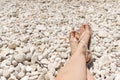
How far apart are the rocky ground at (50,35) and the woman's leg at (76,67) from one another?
0.43ft

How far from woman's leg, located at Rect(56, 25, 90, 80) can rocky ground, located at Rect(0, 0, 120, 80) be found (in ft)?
0.43

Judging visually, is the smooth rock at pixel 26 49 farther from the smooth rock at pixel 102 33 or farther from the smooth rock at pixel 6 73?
the smooth rock at pixel 102 33

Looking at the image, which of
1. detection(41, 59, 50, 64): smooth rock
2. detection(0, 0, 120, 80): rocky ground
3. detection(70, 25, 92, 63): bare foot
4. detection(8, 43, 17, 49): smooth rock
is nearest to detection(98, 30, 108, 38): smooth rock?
detection(0, 0, 120, 80): rocky ground

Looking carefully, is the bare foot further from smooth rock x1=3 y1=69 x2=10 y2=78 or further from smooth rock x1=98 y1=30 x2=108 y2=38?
smooth rock x1=3 y1=69 x2=10 y2=78

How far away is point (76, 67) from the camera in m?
2.69

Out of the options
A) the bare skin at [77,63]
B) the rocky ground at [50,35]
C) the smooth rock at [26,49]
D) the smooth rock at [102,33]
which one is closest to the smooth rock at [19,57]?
the rocky ground at [50,35]

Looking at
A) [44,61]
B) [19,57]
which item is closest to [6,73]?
[19,57]

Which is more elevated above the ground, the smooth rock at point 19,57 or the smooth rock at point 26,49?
the smooth rock at point 26,49

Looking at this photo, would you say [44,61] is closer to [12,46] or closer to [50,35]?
[12,46]

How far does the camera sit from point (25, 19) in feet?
13.3

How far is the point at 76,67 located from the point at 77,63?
0.07m

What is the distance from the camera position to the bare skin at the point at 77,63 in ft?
8.45

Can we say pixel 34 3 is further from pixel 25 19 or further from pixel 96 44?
pixel 96 44

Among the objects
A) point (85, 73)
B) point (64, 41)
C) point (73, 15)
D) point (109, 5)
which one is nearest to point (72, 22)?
point (73, 15)
